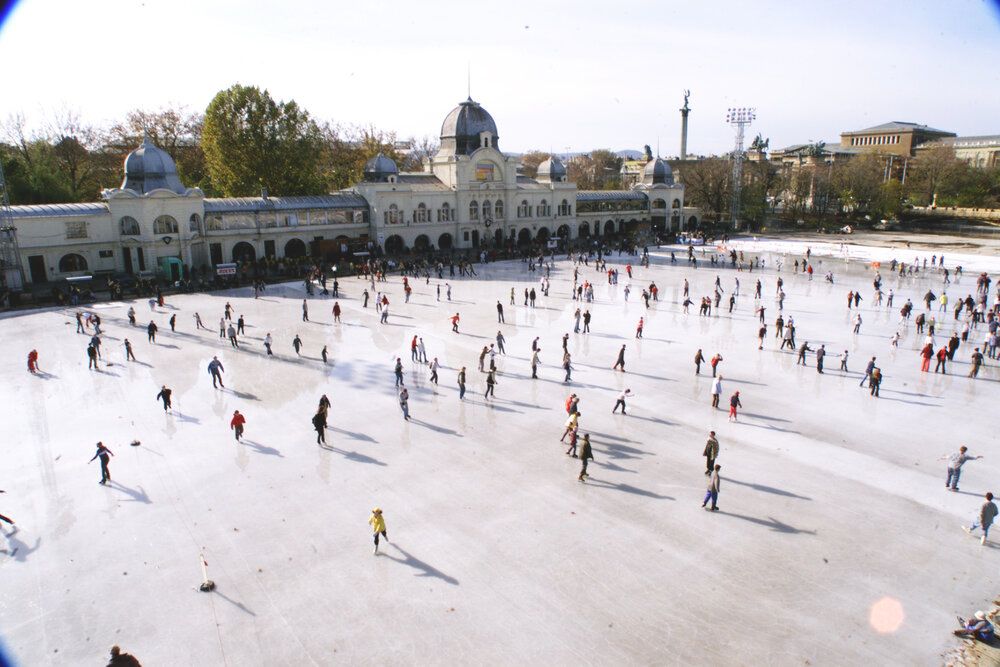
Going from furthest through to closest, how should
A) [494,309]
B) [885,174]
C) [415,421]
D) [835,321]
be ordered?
[885,174]
[494,309]
[835,321]
[415,421]

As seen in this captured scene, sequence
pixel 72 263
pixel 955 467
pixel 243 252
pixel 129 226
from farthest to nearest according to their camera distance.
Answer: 1. pixel 243 252
2. pixel 129 226
3. pixel 72 263
4. pixel 955 467

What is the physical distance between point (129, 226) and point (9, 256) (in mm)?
6374

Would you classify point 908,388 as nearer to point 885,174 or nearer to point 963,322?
point 963,322

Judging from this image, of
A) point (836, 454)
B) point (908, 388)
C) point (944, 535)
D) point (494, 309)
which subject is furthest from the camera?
point (494, 309)

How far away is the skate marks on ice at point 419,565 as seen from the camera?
10.3 metres

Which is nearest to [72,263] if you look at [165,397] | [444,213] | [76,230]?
[76,230]

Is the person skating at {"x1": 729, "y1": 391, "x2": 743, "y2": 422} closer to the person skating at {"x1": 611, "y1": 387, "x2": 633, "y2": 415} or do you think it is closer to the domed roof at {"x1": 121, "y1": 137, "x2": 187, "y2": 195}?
the person skating at {"x1": 611, "y1": 387, "x2": 633, "y2": 415}

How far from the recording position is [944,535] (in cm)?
1148

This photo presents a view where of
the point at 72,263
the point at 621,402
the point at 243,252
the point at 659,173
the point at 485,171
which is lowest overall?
the point at 621,402

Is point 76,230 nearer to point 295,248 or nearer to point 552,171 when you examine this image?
point 295,248

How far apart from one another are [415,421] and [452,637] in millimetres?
8111

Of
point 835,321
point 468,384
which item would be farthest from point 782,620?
point 835,321

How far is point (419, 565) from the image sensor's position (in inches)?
418

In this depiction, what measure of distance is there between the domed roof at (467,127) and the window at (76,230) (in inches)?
1125
